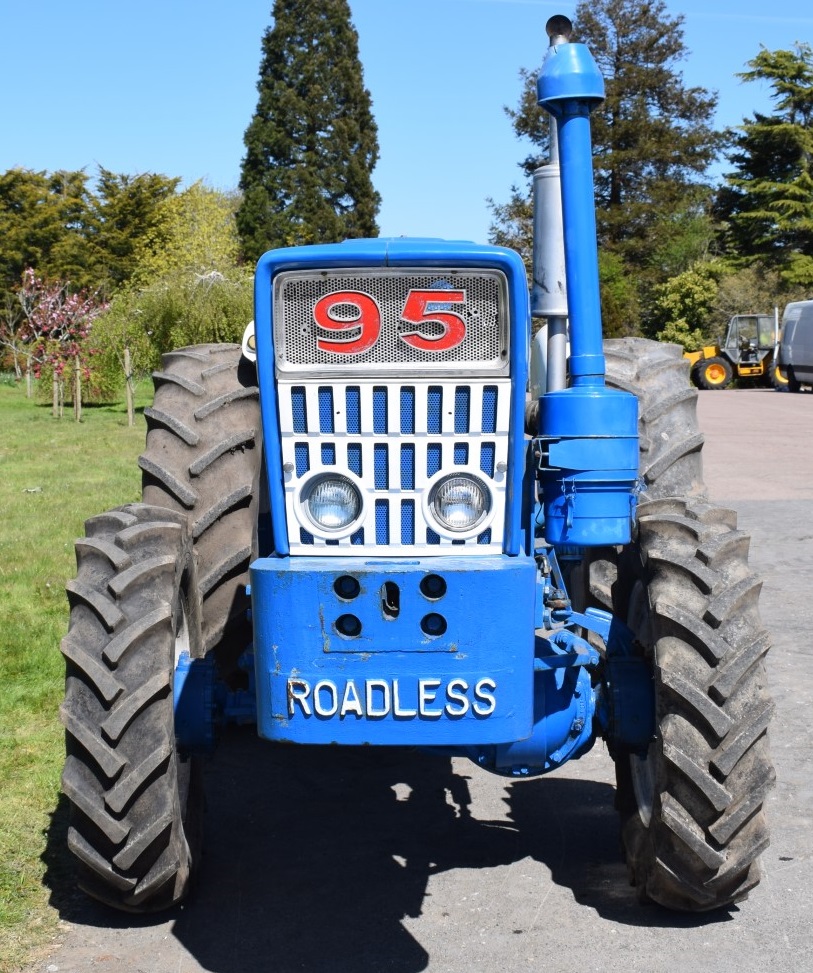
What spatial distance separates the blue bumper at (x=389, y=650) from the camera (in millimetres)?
3807

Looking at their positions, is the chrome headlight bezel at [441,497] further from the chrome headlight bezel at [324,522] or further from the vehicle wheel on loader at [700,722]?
the vehicle wheel on loader at [700,722]

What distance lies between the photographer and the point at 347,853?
507 centimetres

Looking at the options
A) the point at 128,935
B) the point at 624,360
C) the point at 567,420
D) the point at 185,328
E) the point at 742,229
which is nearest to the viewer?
the point at 567,420

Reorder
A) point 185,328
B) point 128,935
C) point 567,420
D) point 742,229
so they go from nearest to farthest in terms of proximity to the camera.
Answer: point 567,420 → point 128,935 → point 185,328 → point 742,229

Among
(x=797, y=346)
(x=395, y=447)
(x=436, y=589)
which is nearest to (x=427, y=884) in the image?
(x=436, y=589)

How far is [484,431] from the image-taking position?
4047 millimetres

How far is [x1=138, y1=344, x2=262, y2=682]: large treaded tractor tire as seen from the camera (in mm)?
5547

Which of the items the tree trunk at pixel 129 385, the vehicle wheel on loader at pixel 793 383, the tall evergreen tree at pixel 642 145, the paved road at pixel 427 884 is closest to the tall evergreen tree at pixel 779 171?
the tall evergreen tree at pixel 642 145

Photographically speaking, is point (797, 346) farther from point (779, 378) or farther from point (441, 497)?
point (441, 497)

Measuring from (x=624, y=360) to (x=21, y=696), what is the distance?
11.9 ft

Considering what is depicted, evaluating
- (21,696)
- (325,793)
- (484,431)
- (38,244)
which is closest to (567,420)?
(484,431)

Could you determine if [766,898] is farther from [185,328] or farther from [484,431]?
[185,328]

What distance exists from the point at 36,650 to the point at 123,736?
4.19 metres

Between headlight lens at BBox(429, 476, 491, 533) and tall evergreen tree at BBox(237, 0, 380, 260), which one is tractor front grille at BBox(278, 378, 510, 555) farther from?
tall evergreen tree at BBox(237, 0, 380, 260)
